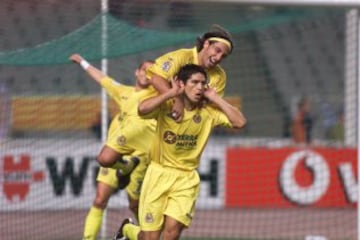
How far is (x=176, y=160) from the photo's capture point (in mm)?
9109

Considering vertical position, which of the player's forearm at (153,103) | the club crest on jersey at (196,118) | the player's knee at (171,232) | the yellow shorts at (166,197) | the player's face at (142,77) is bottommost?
the player's knee at (171,232)

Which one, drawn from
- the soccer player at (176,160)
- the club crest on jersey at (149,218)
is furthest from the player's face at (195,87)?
the club crest on jersey at (149,218)

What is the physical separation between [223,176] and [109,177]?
17.4 ft

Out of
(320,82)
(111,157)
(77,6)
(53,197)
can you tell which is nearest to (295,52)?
(320,82)

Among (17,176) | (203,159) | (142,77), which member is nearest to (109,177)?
(142,77)

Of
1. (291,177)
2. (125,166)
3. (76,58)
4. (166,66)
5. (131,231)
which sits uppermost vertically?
(76,58)

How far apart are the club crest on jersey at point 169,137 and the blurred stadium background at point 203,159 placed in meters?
3.00

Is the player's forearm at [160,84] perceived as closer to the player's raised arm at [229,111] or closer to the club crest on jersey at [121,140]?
the player's raised arm at [229,111]

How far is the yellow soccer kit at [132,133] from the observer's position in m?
11.2

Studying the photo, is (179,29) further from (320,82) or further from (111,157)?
(320,82)

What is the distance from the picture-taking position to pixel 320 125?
68.1ft

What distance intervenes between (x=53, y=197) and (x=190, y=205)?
6429mm

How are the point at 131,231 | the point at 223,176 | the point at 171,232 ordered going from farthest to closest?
the point at 223,176, the point at 131,231, the point at 171,232

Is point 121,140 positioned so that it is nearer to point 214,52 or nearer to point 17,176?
point 214,52
